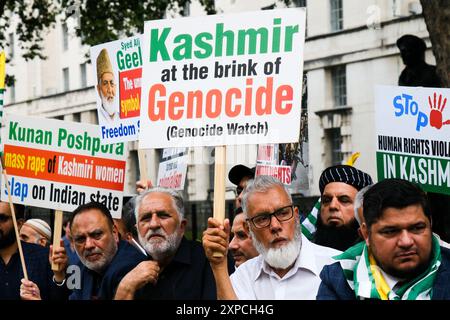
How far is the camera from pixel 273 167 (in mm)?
10367

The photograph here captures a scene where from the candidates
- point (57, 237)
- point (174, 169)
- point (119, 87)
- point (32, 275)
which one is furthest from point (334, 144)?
point (32, 275)

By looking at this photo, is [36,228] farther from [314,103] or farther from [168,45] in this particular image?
[314,103]

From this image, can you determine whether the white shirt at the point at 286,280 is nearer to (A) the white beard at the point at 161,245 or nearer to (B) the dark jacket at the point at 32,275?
(A) the white beard at the point at 161,245

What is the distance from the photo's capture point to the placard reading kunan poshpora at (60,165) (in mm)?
9312

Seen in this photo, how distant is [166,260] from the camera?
269 inches

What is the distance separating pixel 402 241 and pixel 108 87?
16.8 feet

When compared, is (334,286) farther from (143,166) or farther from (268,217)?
(143,166)

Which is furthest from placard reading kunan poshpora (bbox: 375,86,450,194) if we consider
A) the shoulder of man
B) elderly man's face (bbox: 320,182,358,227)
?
the shoulder of man

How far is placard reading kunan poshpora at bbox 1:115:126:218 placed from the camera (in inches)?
367

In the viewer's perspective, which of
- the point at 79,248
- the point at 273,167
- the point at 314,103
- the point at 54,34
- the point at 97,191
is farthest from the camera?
the point at 54,34

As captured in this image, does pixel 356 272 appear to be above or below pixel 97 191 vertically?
below

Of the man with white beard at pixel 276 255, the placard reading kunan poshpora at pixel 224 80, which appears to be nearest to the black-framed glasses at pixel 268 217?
the man with white beard at pixel 276 255

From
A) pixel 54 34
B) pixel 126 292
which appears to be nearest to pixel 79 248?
pixel 126 292
